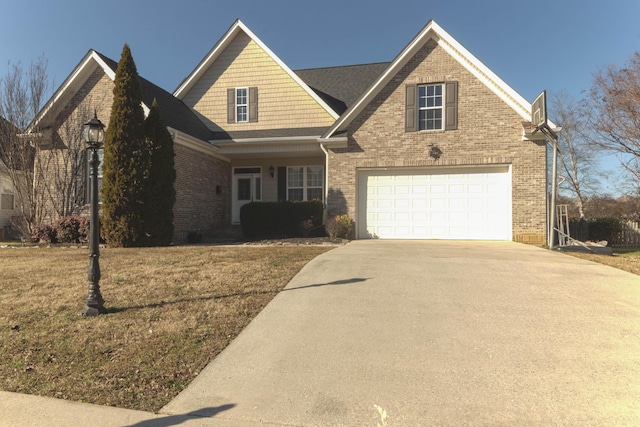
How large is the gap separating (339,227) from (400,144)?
3.50m

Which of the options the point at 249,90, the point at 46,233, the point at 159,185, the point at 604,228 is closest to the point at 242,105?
the point at 249,90

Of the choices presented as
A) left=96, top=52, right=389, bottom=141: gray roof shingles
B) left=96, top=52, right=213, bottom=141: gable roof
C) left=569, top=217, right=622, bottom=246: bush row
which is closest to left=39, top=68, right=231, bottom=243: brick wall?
left=96, top=52, right=213, bottom=141: gable roof

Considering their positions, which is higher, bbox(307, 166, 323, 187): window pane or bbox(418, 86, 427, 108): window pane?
bbox(418, 86, 427, 108): window pane

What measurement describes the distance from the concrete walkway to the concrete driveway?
0.01m

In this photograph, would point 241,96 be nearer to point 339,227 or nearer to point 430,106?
point 339,227

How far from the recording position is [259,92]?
53.8ft

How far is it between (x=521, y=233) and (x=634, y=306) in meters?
7.49

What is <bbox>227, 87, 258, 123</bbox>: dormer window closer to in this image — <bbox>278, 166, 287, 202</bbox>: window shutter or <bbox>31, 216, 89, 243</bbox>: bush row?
<bbox>278, 166, 287, 202</bbox>: window shutter

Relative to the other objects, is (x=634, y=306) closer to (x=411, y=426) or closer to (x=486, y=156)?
(x=411, y=426)

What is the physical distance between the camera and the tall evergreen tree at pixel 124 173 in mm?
11633

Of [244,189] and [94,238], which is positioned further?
[244,189]

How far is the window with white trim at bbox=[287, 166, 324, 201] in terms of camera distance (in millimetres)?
16312

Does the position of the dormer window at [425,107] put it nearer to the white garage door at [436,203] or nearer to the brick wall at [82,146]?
the white garage door at [436,203]

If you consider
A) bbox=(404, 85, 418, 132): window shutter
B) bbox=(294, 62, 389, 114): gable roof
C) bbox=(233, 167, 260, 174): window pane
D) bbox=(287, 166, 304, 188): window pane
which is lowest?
bbox=(287, 166, 304, 188): window pane
